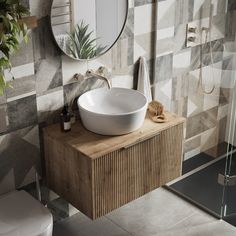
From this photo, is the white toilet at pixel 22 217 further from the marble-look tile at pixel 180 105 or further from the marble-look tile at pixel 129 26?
the marble-look tile at pixel 180 105

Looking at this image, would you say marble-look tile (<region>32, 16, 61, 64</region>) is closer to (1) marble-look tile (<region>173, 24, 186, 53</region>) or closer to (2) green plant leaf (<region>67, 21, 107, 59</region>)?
(2) green plant leaf (<region>67, 21, 107, 59</region>)

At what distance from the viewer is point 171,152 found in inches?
113

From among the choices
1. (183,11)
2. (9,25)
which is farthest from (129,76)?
(9,25)

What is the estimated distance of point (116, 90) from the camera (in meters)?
2.89

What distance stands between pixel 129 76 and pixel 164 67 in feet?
0.95

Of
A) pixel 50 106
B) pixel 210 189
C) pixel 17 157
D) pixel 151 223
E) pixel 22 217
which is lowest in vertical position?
pixel 151 223

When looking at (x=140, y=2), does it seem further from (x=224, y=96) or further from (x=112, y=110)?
(x=224, y=96)

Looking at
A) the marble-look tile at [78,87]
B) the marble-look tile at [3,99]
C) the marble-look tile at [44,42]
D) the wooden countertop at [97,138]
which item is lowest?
the wooden countertop at [97,138]

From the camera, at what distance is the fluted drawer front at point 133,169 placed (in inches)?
99.0

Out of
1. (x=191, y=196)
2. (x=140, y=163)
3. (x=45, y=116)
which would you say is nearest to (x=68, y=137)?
(x=45, y=116)

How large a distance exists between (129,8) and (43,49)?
644 mm

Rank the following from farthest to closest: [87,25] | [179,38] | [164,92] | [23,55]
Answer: [164,92], [179,38], [87,25], [23,55]

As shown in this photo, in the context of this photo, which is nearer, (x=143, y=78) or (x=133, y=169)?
(x=133, y=169)

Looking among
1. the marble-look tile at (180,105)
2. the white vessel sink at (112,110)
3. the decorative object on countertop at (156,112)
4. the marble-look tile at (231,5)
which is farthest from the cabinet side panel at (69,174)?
the marble-look tile at (231,5)
